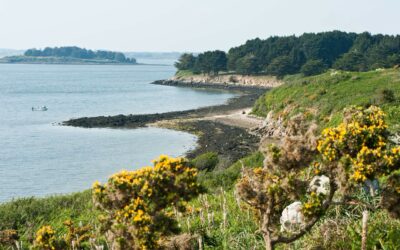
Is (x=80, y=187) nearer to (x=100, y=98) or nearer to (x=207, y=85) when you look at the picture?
(x=100, y=98)

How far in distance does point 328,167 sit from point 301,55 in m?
133

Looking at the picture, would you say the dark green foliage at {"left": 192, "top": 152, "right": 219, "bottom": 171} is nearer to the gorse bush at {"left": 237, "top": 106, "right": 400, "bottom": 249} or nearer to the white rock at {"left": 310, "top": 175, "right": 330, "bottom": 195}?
the white rock at {"left": 310, "top": 175, "right": 330, "bottom": 195}

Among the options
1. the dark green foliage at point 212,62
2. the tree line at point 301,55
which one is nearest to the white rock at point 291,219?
the tree line at point 301,55

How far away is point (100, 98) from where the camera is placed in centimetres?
10931

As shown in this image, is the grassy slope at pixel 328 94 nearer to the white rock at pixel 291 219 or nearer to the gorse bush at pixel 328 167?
the white rock at pixel 291 219

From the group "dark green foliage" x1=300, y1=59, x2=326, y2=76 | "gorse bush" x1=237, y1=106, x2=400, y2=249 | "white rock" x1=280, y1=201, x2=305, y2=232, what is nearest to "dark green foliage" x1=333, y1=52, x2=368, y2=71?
"dark green foliage" x1=300, y1=59, x2=326, y2=76

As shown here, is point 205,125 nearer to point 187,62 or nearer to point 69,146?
point 69,146

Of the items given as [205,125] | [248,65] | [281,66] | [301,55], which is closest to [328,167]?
[205,125]

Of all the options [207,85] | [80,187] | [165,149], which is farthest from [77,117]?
[207,85]

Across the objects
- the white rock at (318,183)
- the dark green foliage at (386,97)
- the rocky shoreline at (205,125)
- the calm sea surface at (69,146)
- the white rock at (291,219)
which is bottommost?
the calm sea surface at (69,146)

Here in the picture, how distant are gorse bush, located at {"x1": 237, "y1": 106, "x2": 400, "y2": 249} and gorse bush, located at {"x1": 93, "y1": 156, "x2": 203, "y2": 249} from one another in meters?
0.99

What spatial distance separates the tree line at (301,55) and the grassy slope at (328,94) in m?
49.4

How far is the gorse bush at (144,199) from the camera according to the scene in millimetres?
6488

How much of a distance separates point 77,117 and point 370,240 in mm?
70703
